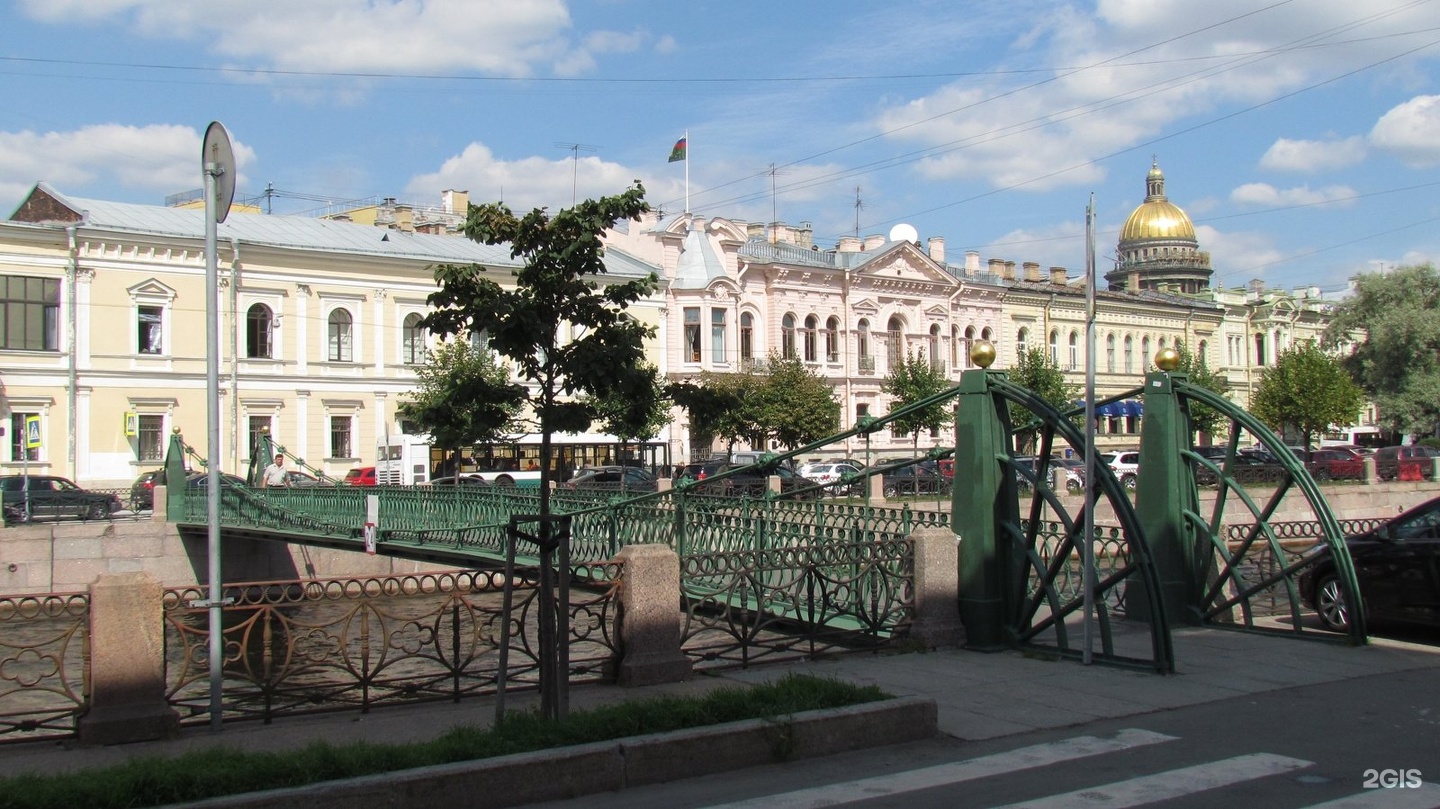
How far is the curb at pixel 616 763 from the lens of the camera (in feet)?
20.9

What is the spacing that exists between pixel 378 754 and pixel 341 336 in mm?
41174

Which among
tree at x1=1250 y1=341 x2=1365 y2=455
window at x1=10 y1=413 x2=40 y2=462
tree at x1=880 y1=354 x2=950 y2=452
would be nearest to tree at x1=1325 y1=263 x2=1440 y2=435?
tree at x1=1250 y1=341 x2=1365 y2=455

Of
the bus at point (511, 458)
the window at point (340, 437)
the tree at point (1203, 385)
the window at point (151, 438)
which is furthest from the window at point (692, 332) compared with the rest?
the window at point (151, 438)

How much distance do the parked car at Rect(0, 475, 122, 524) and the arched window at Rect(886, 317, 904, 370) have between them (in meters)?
35.1

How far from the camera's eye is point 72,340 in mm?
39406

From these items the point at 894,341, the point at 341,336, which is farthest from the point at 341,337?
the point at 894,341

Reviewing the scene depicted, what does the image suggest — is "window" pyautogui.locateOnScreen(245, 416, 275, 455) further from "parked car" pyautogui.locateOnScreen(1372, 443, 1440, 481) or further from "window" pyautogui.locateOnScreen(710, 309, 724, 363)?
"parked car" pyautogui.locateOnScreen(1372, 443, 1440, 481)

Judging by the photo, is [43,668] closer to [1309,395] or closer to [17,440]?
[17,440]

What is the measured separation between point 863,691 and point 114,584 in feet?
15.9

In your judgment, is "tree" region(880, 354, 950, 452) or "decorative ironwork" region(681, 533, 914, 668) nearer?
"decorative ironwork" region(681, 533, 914, 668)

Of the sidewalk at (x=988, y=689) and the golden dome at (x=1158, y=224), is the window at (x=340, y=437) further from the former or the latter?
the golden dome at (x=1158, y=224)

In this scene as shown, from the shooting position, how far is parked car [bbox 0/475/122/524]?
32281mm

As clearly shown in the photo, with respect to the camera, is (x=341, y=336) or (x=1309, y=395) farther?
(x=1309, y=395)

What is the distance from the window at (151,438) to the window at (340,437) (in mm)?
5801
